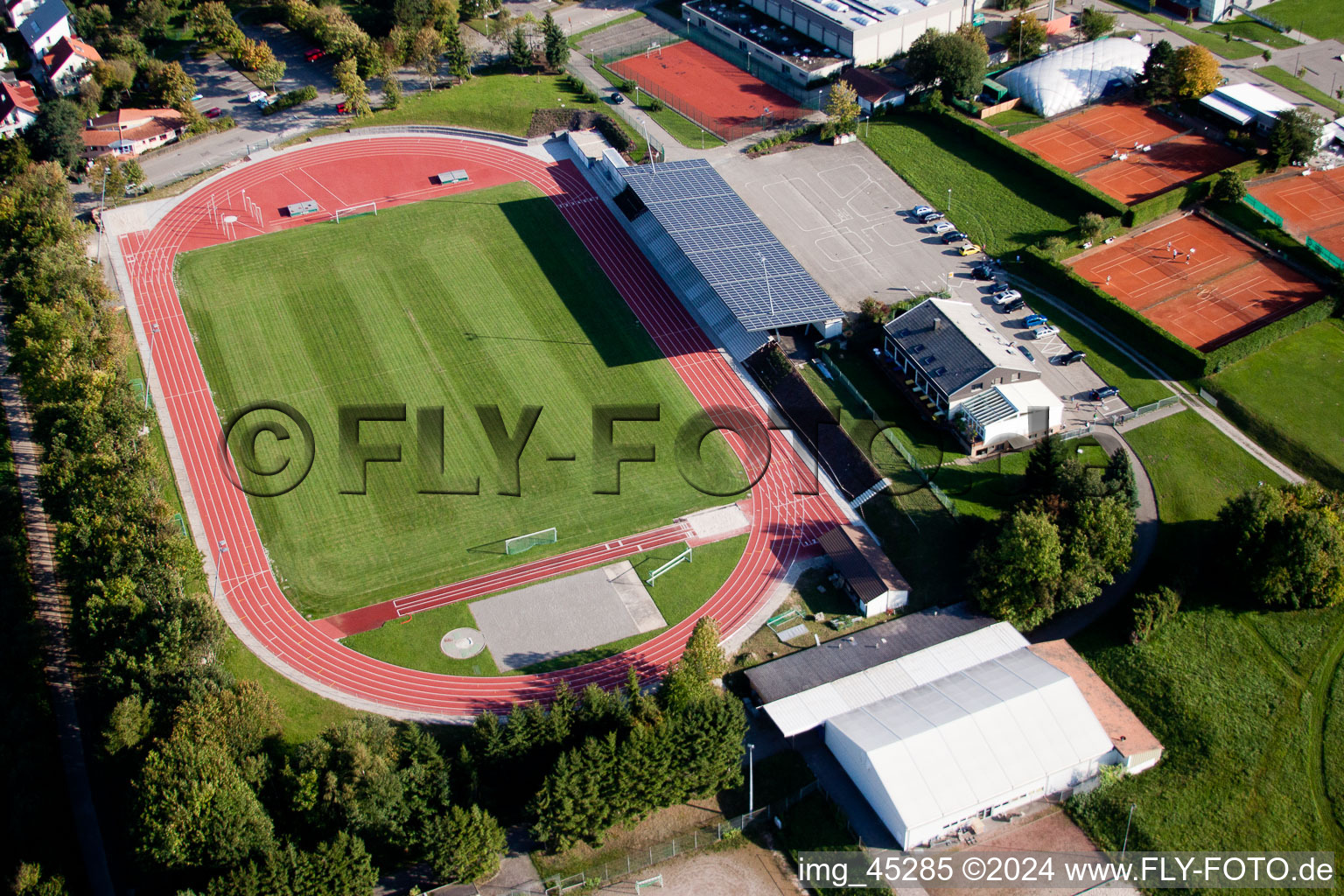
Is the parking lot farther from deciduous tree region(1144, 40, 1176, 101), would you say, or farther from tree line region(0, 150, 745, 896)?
tree line region(0, 150, 745, 896)

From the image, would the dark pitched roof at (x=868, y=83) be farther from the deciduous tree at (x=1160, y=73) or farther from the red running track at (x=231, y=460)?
the red running track at (x=231, y=460)

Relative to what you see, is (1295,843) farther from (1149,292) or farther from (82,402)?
(82,402)

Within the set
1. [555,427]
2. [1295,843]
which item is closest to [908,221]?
[555,427]

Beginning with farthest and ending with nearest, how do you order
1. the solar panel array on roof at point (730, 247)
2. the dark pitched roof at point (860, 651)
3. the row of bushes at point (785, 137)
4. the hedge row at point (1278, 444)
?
the row of bushes at point (785, 137)
the solar panel array on roof at point (730, 247)
the hedge row at point (1278, 444)
the dark pitched roof at point (860, 651)

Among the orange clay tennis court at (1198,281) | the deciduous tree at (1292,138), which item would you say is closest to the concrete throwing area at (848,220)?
the orange clay tennis court at (1198,281)

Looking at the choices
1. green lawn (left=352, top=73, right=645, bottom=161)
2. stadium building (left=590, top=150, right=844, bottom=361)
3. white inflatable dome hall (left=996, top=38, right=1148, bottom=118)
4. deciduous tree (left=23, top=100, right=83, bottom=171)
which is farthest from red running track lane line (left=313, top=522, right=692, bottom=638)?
deciduous tree (left=23, top=100, right=83, bottom=171)
